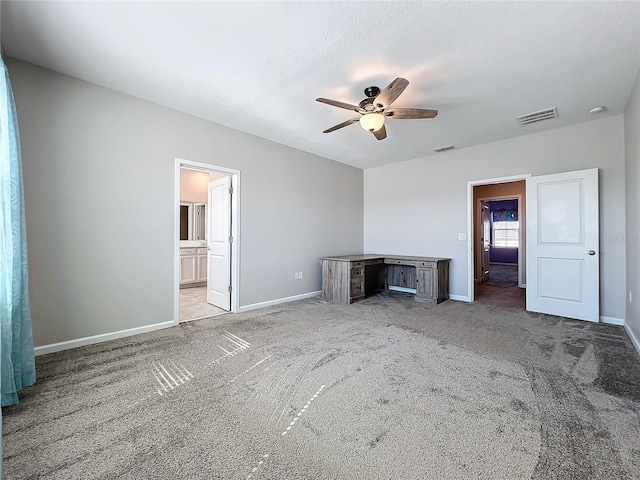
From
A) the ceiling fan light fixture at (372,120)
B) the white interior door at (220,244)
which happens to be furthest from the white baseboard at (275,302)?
the ceiling fan light fixture at (372,120)

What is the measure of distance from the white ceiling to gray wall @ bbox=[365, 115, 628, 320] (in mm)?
557

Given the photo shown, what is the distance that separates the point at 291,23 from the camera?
82.3 inches

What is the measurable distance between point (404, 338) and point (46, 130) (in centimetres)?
430

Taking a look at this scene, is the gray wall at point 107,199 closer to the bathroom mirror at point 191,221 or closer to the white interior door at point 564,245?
the bathroom mirror at point 191,221

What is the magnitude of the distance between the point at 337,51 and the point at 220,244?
3.18 metres

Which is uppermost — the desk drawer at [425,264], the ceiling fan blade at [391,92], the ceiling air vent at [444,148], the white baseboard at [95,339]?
the ceiling air vent at [444,148]

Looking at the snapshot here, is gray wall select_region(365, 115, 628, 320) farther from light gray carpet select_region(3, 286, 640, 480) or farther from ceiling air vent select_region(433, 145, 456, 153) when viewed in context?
light gray carpet select_region(3, 286, 640, 480)

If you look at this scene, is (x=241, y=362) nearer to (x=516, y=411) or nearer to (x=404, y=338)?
(x=404, y=338)

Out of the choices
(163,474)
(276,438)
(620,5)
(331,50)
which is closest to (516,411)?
(276,438)

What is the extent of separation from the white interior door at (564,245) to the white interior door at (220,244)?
467 cm

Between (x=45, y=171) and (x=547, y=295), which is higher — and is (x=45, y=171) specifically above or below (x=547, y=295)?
above

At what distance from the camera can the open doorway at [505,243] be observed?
5.09 m

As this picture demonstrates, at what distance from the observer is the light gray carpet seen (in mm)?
1397

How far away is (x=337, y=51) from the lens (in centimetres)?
239
